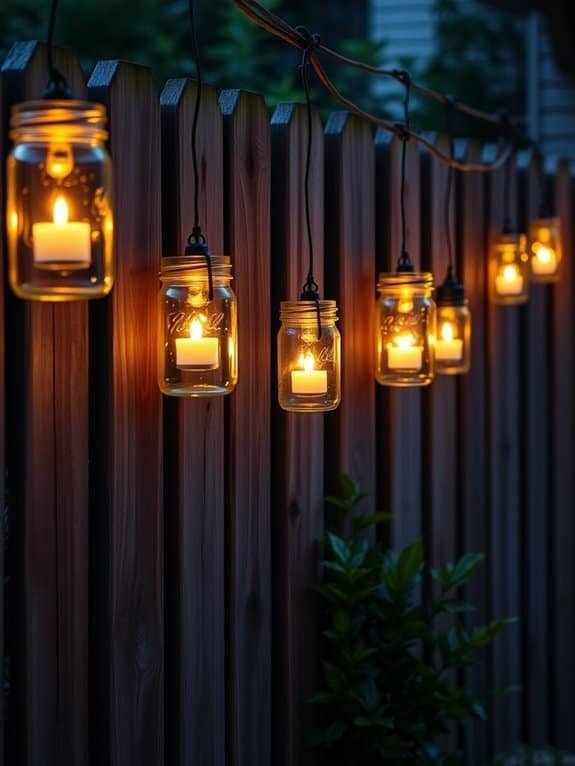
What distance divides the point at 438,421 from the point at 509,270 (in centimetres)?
65

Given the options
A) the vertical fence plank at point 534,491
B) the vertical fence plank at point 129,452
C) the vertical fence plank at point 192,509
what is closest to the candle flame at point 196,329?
the vertical fence plank at point 129,452

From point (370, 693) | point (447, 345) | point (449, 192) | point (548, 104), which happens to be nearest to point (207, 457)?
point (370, 693)

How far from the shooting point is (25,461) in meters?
2.20

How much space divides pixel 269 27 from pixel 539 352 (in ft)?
7.71

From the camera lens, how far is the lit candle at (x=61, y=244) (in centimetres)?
184

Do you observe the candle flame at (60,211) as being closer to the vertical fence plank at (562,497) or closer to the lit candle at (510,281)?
the lit candle at (510,281)

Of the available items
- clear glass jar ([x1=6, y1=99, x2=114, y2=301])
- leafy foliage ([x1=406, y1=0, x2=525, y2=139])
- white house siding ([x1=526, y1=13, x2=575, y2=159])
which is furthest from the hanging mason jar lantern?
leafy foliage ([x1=406, y1=0, x2=525, y2=139])

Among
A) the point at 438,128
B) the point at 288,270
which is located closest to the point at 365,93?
the point at 438,128

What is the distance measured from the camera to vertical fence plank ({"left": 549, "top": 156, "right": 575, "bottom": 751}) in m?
→ 4.70

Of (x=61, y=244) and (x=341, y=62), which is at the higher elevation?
(x=341, y=62)

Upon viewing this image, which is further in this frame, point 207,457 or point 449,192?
point 449,192

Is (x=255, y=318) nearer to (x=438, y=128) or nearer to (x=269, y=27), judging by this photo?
(x=269, y=27)

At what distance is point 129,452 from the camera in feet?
7.98

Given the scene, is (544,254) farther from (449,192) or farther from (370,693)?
(370,693)
